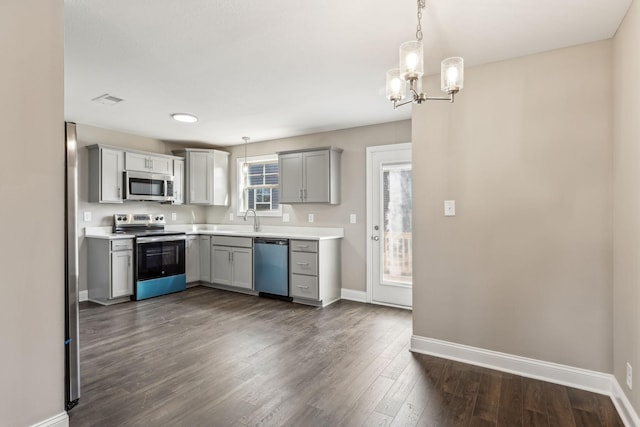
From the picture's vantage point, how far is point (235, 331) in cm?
335

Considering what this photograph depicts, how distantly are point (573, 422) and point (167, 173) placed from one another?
5.38m

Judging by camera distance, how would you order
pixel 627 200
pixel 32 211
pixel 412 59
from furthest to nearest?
pixel 627 200 < pixel 32 211 < pixel 412 59

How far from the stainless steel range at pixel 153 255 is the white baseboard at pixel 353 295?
2455 millimetres

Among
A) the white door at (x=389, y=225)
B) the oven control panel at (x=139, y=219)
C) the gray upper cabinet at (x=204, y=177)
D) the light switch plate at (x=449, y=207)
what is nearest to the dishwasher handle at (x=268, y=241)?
the white door at (x=389, y=225)

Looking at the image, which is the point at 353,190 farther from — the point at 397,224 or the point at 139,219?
the point at 139,219

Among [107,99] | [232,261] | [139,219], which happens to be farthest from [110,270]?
[107,99]

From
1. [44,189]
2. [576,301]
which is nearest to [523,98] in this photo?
[576,301]

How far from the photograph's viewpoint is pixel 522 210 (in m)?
2.47

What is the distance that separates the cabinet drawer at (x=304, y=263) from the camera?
13.9 feet

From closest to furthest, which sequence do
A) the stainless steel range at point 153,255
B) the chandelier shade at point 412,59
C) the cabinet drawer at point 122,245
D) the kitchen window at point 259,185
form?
the chandelier shade at point 412,59 < the cabinet drawer at point 122,245 < the stainless steel range at point 153,255 < the kitchen window at point 259,185

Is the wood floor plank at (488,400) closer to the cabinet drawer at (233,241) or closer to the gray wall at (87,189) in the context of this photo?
the cabinet drawer at (233,241)

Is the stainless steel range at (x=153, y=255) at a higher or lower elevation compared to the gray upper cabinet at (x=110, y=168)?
lower

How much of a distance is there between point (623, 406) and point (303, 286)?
310 centimetres

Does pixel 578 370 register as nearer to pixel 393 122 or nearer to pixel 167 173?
pixel 393 122
